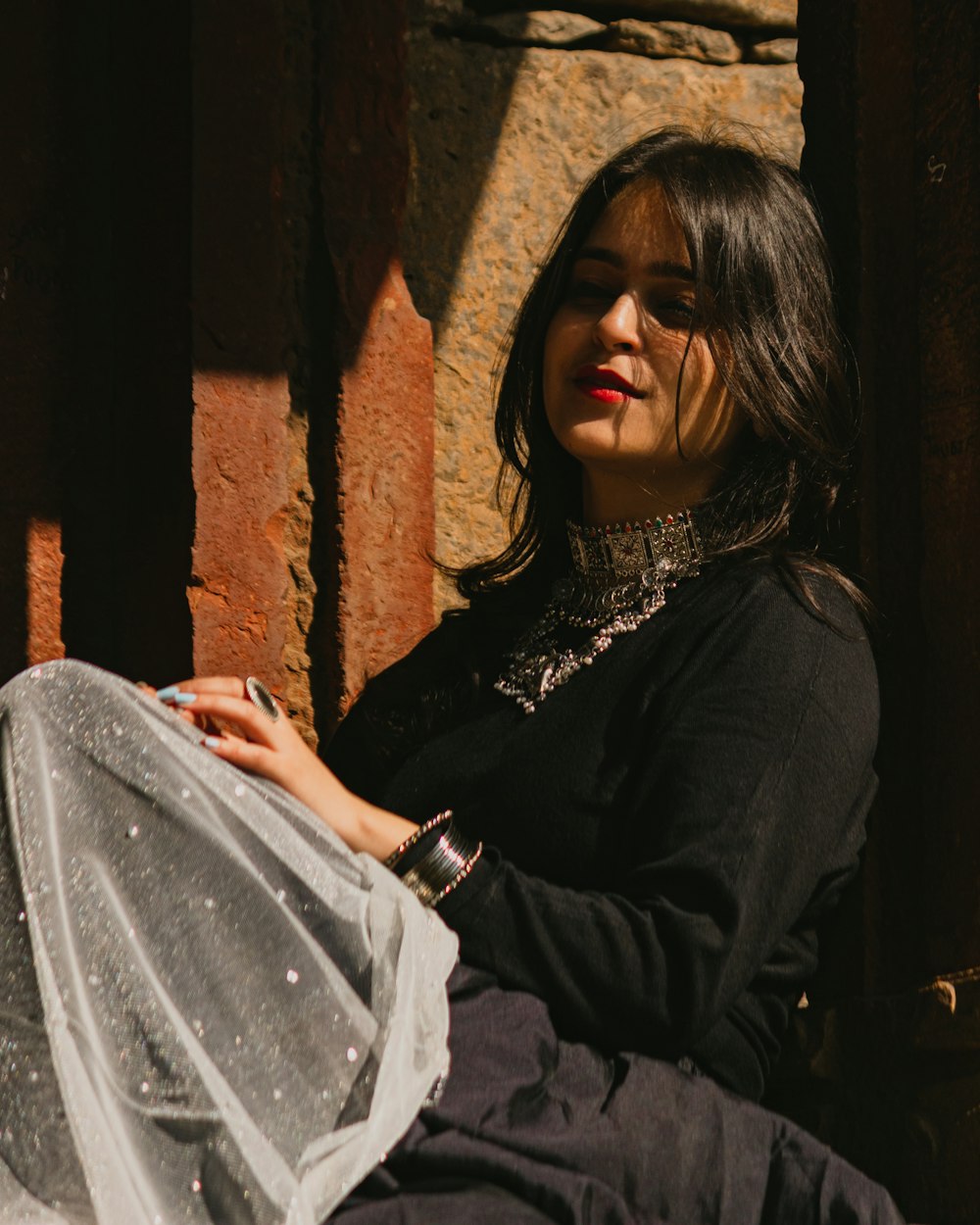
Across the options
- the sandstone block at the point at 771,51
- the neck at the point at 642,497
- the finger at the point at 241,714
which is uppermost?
the sandstone block at the point at 771,51

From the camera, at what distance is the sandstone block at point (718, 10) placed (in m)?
3.07

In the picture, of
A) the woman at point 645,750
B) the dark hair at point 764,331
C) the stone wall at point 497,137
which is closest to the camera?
the woman at point 645,750

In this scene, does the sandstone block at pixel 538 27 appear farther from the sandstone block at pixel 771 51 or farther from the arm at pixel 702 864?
the arm at pixel 702 864

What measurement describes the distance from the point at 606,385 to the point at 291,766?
2.18 feet

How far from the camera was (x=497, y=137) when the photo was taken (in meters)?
2.94

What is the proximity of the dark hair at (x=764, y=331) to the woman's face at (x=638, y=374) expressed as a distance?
27 millimetres

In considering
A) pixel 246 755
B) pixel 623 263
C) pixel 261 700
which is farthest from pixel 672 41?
pixel 246 755

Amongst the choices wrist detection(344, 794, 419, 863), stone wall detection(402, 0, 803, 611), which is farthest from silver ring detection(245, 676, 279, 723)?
stone wall detection(402, 0, 803, 611)

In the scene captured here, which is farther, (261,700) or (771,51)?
(771,51)

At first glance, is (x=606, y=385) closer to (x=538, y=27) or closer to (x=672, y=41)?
(x=538, y=27)

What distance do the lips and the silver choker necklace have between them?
18 centimetres

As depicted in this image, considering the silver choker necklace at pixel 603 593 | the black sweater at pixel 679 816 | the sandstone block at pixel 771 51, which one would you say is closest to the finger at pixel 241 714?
the black sweater at pixel 679 816

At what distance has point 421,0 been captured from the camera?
289cm

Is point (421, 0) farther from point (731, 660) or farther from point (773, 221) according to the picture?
point (731, 660)
